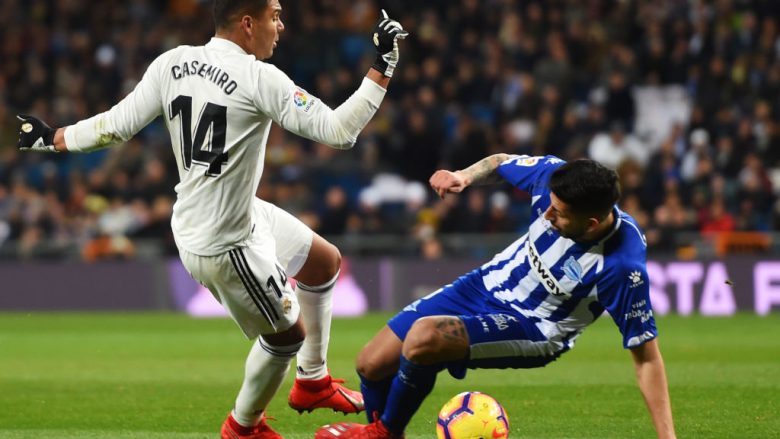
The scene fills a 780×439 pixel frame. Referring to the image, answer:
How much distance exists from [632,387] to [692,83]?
10.4 meters

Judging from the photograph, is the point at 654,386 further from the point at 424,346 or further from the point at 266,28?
the point at 266,28

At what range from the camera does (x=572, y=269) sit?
587 centimetres

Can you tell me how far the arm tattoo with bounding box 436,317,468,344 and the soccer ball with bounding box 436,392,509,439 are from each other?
442 mm

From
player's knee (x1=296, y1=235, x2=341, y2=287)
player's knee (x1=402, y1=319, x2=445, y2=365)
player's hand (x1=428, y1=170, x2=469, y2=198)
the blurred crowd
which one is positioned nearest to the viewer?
player's hand (x1=428, y1=170, x2=469, y2=198)

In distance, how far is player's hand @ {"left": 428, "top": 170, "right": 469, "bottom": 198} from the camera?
571 centimetres

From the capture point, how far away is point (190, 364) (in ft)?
36.7

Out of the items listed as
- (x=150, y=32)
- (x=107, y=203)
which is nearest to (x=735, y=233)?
(x=107, y=203)

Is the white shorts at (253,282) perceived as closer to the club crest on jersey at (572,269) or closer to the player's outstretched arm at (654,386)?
the club crest on jersey at (572,269)

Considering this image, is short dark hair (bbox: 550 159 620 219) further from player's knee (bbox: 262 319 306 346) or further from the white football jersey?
player's knee (bbox: 262 319 306 346)

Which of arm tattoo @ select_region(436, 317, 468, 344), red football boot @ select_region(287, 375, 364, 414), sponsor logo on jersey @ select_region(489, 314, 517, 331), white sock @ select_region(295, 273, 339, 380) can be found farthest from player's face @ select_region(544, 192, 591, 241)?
red football boot @ select_region(287, 375, 364, 414)

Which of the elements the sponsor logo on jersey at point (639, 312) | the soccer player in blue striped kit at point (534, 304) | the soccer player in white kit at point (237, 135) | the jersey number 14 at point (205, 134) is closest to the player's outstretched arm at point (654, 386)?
the soccer player in blue striped kit at point (534, 304)

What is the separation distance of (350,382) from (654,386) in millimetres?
Result: 4226

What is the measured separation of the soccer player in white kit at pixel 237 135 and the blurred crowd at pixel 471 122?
36.0ft

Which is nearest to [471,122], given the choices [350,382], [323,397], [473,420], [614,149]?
[614,149]
